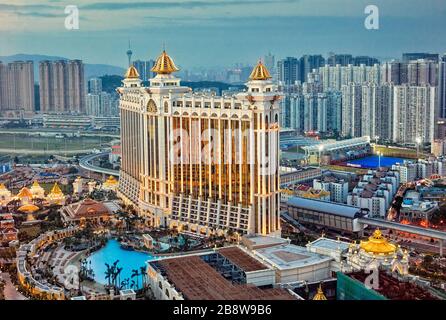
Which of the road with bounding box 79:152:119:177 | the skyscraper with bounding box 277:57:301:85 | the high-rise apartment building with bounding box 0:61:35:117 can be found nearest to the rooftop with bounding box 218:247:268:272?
the high-rise apartment building with bounding box 0:61:35:117

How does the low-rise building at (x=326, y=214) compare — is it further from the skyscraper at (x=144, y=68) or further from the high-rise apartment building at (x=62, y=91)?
the high-rise apartment building at (x=62, y=91)

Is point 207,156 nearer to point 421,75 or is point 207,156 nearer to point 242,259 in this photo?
point 242,259

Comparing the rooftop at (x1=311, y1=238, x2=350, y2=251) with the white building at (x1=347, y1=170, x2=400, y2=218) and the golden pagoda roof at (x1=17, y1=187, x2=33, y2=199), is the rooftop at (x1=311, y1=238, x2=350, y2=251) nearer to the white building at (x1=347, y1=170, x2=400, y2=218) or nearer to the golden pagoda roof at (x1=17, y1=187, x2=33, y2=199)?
the white building at (x1=347, y1=170, x2=400, y2=218)
